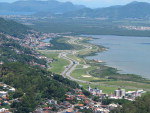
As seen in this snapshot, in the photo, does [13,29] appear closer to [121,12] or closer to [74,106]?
[74,106]

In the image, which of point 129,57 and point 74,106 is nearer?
point 74,106

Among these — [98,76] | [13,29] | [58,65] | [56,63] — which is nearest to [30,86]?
[98,76]

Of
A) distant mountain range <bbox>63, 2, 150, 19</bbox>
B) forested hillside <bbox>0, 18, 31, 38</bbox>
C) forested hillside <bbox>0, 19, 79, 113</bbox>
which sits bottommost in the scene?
distant mountain range <bbox>63, 2, 150, 19</bbox>

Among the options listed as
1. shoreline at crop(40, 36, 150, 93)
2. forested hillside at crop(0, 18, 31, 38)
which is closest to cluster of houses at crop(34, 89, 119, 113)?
shoreline at crop(40, 36, 150, 93)

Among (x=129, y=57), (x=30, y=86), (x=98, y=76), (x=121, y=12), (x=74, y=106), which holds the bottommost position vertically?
(x=121, y=12)

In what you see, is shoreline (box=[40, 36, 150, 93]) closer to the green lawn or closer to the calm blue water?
the green lawn

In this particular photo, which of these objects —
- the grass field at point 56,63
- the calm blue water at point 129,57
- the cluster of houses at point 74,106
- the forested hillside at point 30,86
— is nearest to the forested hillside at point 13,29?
the grass field at point 56,63

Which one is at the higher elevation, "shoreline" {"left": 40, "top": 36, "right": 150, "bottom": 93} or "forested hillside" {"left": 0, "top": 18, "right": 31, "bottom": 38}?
"forested hillside" {"left": 0, "top": 18, "right": 31, "bottom": 38}

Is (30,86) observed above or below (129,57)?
above

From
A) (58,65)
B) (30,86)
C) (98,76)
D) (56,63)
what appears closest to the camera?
(30,86)

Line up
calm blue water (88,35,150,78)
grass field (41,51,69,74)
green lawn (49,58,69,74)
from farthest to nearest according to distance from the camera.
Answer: calm blue water (88,35,150,78) < grass field (41,51,69,74) < green lawn (49,58,69,74)

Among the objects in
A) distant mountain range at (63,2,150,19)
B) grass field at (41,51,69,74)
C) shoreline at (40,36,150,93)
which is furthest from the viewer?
distant mountain range at (63,2,150,19)

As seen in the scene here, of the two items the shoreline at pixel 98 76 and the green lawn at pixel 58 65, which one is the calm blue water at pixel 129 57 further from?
the green lawn at pixel 58 65
